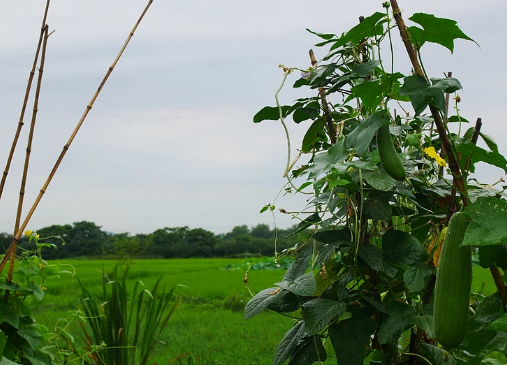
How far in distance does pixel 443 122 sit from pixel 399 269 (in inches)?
16.8

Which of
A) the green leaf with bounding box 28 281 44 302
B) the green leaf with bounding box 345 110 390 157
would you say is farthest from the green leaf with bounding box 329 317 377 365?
the green leaf with bounding box 28 281 44 302

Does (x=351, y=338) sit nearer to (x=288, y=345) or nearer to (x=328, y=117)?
(x=288, y=345)

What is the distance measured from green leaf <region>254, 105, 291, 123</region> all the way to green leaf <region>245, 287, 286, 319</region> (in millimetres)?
470

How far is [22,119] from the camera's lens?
110 cm

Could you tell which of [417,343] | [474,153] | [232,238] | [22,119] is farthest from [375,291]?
[232,238]

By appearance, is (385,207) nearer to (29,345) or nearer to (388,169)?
(388,169)

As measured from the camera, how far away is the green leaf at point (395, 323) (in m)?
0.98

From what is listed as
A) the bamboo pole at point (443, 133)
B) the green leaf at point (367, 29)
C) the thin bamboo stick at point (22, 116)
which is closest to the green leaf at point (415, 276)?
the bamboo pole at point (443, 133)

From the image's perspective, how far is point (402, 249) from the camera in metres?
1.04

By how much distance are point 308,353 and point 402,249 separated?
316 millimetres

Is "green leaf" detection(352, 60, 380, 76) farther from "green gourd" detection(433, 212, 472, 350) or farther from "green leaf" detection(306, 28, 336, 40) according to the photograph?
"green gourd" detection(433, 212, 472, 350)

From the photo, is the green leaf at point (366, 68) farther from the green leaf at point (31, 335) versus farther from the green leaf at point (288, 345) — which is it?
the green leaf at point (31, 335)

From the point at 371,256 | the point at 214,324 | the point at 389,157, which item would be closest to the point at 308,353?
the point at 371,256

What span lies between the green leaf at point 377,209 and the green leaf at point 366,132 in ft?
0.81
